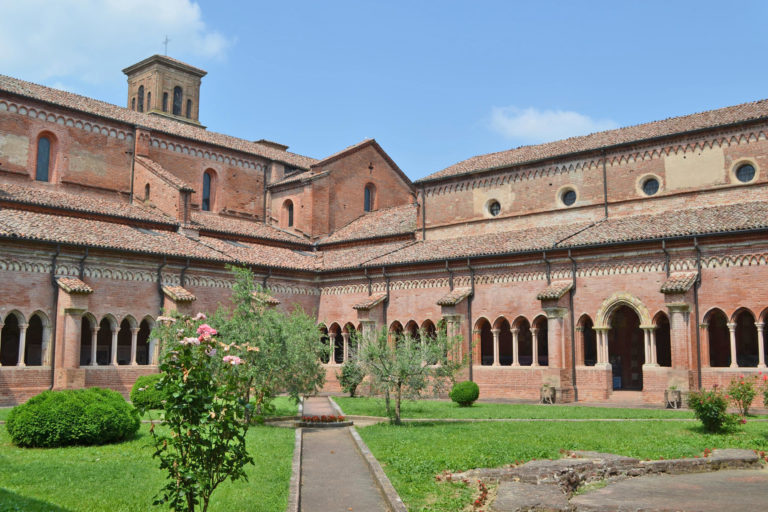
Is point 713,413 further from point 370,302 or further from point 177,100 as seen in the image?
point 177,100

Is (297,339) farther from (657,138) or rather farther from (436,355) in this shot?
(657,138)

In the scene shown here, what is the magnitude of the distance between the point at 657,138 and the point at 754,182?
13.6 ft

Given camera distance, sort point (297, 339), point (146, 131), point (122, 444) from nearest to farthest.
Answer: point (122, 444) → point (297, 339) → point (146, 131)

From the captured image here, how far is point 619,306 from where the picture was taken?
2672cm

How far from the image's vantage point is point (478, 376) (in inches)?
1179

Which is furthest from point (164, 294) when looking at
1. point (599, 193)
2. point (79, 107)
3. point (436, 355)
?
point (599, 193)

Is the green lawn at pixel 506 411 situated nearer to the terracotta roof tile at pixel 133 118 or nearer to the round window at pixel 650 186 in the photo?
the round window at pixel 650 186

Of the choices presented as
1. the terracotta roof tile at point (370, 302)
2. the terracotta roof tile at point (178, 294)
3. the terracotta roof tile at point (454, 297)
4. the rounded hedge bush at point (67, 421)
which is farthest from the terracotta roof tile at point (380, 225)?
the rounded hedge bush at point (67, 421)

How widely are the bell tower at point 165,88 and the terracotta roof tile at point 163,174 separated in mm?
20596

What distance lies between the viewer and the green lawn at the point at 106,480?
9.77 metres

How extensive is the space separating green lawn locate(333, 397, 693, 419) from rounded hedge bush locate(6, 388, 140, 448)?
364 inches

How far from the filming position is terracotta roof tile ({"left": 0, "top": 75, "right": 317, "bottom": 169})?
33.1 metres

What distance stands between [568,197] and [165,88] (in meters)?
37.5

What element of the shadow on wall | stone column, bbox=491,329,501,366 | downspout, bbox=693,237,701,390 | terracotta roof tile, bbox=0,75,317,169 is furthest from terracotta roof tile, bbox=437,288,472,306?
the shadow on wall
